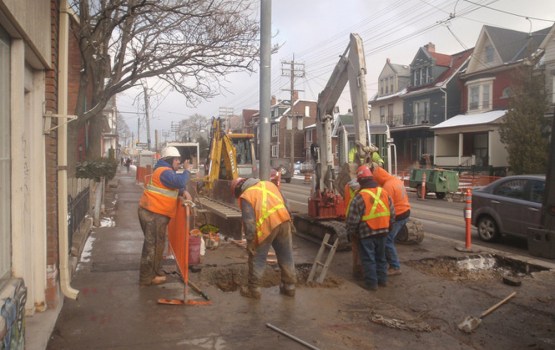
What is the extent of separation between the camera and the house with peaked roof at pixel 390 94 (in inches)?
1714

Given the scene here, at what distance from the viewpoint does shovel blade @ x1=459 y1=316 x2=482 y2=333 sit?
17.2 feet

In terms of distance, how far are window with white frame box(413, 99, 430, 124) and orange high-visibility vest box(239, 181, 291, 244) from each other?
1417 inches

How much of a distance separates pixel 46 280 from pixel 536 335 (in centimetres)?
537

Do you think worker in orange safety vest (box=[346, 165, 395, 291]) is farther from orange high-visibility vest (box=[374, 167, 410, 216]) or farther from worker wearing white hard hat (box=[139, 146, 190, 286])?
worker wearing white hard hat (box=[139, 146, 190, 286])

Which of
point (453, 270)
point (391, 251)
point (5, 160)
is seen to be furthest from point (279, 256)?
point (453, 270)

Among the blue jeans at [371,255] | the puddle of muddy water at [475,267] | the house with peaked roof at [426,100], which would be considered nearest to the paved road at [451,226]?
the puddle of muddy water at [475,267]

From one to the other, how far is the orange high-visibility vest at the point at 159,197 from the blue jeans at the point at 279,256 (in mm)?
1356

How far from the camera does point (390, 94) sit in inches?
1791

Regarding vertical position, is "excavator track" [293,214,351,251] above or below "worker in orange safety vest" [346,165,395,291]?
below

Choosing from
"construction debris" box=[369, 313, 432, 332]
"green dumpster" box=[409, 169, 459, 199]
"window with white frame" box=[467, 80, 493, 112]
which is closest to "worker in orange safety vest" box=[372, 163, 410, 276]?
"construction debris" box=[369, 313, 432, 332]

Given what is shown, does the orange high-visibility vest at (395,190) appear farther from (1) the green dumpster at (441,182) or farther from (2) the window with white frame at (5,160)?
(1) the green dumpster at (441,182)

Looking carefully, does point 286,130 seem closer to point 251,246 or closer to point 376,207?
point 376,207

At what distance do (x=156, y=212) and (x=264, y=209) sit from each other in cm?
158

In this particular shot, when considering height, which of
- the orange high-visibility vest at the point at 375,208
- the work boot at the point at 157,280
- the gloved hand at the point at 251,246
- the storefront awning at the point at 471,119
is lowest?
the work boot at the point at 157,280
